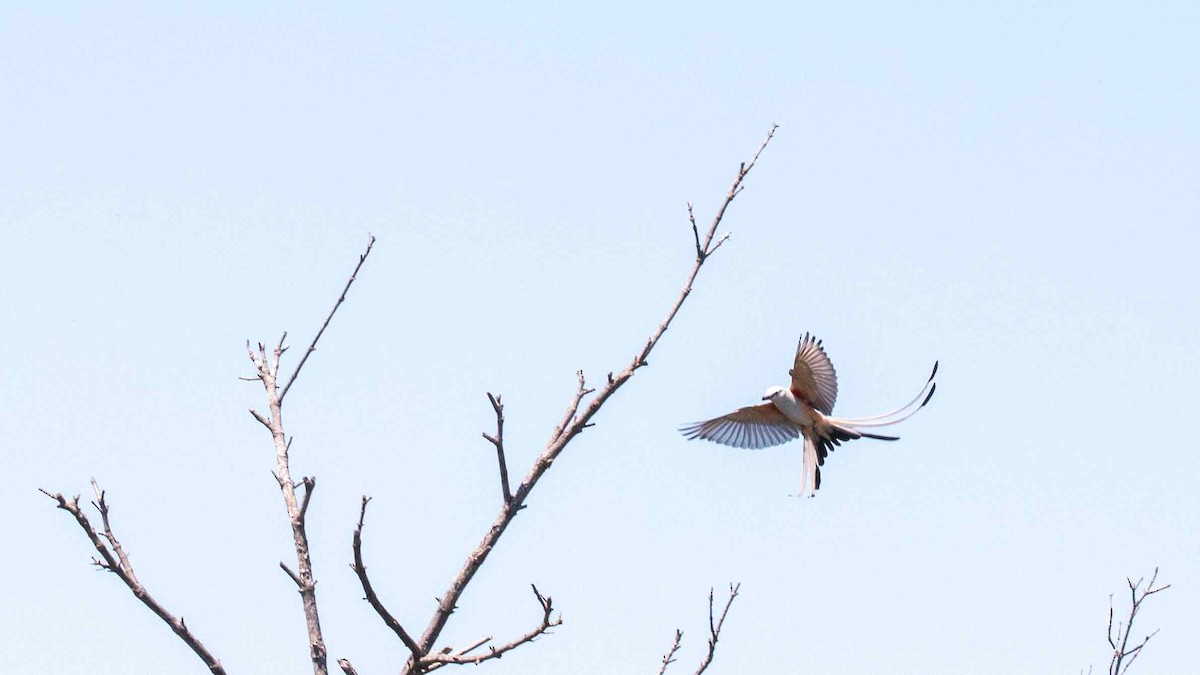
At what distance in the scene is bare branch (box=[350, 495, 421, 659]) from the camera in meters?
4.02

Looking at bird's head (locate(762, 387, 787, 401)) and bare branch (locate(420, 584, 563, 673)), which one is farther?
bird's head (locate(762, 387, 787, 401))

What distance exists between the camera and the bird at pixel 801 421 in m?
9.27

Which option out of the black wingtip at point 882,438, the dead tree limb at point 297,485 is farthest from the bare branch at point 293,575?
the black wingtip at point 882,438

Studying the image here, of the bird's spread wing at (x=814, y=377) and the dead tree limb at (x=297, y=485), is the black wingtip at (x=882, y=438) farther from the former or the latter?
the dead tree limb at (x=297, y=485)

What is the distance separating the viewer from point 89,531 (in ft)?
13.9

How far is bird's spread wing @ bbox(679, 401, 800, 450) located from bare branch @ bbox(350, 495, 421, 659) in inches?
222

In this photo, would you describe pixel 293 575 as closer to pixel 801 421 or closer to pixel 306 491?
pixel 306 491

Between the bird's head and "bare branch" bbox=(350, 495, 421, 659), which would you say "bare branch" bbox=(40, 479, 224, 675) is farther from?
the bird's head

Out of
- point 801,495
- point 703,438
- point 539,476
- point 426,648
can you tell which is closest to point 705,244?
point 539,476

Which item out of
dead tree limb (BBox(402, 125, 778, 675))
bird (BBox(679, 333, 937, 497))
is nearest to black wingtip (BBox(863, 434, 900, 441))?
bird (BBox(679, 333, 937, 497))

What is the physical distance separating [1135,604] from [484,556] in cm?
270

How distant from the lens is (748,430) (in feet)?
32.5

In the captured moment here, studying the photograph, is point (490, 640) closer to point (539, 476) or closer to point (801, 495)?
point (539, 476)

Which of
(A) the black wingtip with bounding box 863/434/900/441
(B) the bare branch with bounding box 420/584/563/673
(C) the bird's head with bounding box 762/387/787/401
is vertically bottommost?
(B) the bare branch with bounding box 420/584/563/673
